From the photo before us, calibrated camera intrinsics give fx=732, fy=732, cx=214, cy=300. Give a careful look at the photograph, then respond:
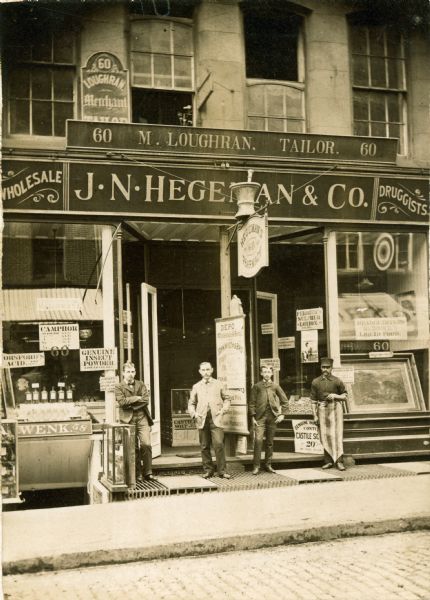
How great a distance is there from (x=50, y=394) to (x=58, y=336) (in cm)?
87

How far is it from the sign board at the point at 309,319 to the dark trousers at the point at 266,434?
6.59ft

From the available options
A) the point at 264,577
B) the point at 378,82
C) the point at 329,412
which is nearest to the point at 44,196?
the point at 329,412

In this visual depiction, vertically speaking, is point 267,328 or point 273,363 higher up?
point 267,328

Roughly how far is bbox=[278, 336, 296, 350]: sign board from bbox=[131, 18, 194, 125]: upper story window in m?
Result: 4.04

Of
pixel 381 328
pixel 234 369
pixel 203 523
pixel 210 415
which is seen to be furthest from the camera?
pixel 381 328

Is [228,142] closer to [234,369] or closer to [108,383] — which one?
[234,369]

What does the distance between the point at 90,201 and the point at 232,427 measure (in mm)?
4030

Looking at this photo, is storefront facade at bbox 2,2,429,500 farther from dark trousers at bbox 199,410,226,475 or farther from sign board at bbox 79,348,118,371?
dark trousers at bbox 199,410,226,475

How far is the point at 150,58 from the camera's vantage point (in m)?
11.9

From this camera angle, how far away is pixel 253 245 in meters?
10.7

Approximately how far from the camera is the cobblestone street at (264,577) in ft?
18.9

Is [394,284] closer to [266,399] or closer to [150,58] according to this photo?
[266,399]

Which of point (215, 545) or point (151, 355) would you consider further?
point (151, 355)

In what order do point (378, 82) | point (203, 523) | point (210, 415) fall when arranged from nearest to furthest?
point (203, 523), point (210, 415), point (378, 82)
